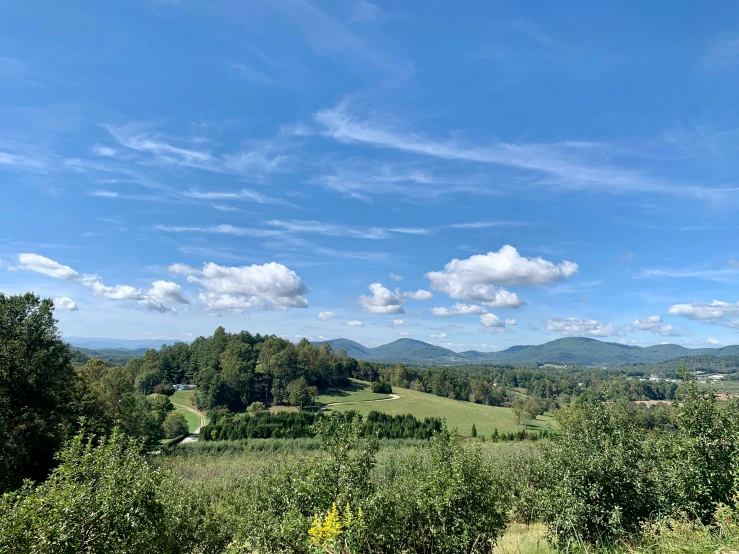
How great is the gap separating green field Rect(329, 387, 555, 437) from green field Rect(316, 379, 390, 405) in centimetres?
642

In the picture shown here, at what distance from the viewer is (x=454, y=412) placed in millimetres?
110750

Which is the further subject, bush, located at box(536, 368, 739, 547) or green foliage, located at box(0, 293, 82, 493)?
green foliage, located at box(0, 293, 82, 493)

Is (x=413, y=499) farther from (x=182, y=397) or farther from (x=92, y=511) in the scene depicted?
(x=182, y=397)

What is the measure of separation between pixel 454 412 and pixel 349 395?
114 ft

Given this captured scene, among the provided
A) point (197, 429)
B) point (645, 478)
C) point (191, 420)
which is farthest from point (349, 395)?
point (645, 478)

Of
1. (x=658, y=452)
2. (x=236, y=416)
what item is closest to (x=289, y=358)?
(x=236, y=416)

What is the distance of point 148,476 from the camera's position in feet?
38.7

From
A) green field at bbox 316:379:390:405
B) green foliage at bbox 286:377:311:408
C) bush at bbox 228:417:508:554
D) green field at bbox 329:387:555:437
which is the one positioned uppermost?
bush at bbox 228:417:508:554

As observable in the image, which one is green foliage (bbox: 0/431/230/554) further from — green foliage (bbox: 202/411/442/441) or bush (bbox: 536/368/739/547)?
green foliage (bbox: 202/411/442/441)

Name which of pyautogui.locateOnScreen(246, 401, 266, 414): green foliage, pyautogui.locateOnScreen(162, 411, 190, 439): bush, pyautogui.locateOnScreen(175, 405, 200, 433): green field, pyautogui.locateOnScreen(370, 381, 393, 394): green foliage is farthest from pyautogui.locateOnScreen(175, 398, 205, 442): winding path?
pyautogui.locateOnScreen(370, 381, 393, 394): green foliage

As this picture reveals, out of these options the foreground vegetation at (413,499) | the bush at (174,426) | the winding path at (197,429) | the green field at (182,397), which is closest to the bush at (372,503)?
the foreground vegetation at (413,499)

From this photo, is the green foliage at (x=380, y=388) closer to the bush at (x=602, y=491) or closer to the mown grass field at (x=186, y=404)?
the mown grass field at (x=186, y=404)

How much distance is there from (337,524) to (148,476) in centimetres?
1115

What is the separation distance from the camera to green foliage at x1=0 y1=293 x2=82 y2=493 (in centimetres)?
3200
